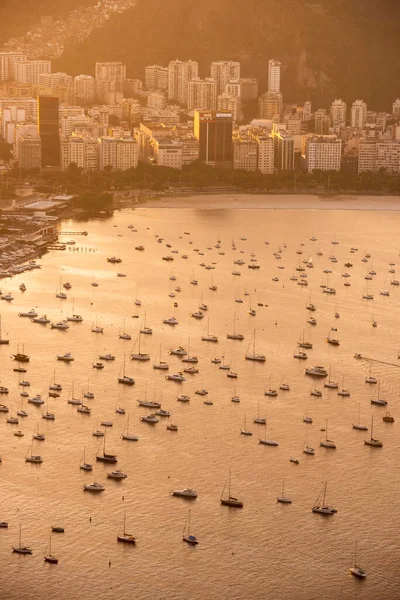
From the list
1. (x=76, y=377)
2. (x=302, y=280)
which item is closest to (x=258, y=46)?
(x=302, y=280)

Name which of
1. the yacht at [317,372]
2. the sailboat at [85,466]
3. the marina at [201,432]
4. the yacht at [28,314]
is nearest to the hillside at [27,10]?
the marina at [201,432]

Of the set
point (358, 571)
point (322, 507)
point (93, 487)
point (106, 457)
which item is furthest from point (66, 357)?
point (358, 571)

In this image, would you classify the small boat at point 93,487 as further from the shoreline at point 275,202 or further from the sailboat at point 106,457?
the shoreline at point 275,202

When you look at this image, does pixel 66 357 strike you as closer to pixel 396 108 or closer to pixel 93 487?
pixel 93 487

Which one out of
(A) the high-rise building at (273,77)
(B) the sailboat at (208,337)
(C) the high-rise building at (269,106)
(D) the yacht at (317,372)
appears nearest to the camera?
(D) the yacht at (317,372)

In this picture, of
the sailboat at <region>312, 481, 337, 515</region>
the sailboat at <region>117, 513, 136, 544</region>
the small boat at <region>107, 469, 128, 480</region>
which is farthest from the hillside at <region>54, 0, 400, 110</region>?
the sailboat at <region>117, 513, 136, 544</region>

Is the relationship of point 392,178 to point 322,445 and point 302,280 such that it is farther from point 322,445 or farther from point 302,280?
point 322,445

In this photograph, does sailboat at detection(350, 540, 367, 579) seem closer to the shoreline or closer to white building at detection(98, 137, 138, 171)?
the shoreline

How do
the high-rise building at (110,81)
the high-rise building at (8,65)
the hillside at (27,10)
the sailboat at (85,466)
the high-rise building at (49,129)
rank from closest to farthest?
the sailboat at (85,466) → the high-rise building at (49,129) → the high-rise building at (110,81) → the high-rise building at (8,65) → the hillside at (27,10)
